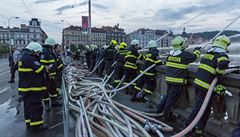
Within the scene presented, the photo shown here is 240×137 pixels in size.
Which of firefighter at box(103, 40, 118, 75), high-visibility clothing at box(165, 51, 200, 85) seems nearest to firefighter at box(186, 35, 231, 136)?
high-visibility clothing at box(165, 51, 200, 85)

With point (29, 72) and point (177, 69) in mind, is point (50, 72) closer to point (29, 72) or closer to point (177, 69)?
point (29, 72)

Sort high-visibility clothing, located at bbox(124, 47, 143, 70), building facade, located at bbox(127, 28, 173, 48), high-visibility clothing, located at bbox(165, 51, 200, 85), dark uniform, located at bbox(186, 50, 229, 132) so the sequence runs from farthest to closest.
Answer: building facade, located at bbox(127, 28, 173, 48)
high-visibility clothing, located at bbox(124, 47, 143, 70)
high-visibility clothing, located at bbox(165, 51, 200, 85)
dark uniform, located at bbox(186, 50, 229, 132)

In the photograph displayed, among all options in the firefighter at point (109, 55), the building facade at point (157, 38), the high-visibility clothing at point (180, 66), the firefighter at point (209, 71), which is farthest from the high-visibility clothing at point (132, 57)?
the firefighter at point (209, 71)

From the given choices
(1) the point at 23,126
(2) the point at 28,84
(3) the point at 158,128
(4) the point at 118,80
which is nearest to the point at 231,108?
(3) the point at 158,128

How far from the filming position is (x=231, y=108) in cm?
375

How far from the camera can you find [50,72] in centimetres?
645

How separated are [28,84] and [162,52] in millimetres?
4912

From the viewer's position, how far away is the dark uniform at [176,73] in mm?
4676

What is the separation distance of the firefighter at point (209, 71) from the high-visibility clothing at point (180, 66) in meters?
0.63

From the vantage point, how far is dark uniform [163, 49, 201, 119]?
468cm

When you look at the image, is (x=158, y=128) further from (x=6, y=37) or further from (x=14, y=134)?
(x=6, y=37)

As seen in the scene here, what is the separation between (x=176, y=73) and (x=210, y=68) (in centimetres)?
97

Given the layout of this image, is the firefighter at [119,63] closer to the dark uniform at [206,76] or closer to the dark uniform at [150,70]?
the dark uniform at [150,70]

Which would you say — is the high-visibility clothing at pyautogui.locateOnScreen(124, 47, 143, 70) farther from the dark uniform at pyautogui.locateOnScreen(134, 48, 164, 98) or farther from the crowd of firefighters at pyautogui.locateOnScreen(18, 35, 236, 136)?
the dark uniform at pyautogui.locateOnScreen(134, 48, 164, 98)
